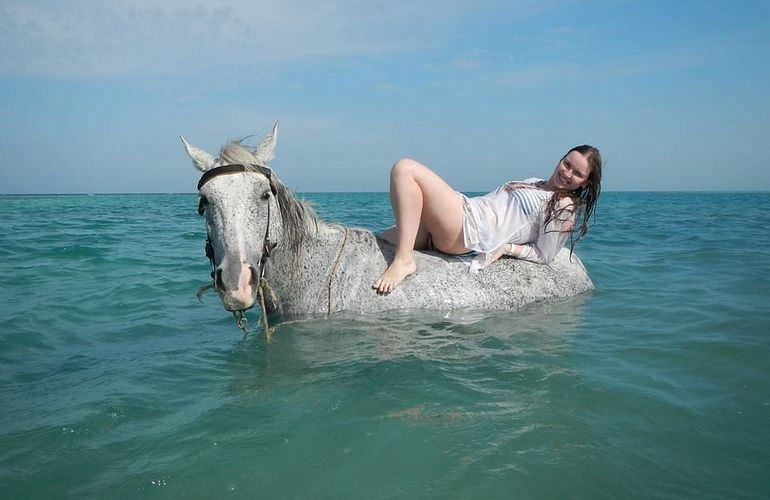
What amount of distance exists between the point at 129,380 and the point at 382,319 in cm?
202

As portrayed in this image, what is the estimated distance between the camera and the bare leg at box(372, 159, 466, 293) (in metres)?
4.59

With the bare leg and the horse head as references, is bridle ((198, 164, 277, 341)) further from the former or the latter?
the bare leg

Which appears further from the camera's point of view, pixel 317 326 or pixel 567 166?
pixel 567 166

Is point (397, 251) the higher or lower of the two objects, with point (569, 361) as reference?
higher

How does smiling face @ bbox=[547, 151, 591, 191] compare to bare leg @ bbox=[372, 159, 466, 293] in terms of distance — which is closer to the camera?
bare leg @ bbox=[372, 159, 466, 293]

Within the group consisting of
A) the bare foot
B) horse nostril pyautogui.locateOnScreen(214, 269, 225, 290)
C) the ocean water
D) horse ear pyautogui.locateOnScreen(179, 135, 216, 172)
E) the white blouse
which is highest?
horse ear pyautogui.locateOnScreen(179, 135, 216, 172)

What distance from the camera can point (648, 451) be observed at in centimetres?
245

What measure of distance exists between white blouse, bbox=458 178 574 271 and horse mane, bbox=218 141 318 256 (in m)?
1.47

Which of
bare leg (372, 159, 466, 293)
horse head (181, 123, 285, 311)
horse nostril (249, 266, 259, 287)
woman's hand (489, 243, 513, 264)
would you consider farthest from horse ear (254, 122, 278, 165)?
woman's hand (489, 243, 513, 264)

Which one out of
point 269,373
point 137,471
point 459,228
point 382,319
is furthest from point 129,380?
point 459,228

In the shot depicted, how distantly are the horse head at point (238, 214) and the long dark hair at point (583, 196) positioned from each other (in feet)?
8.36

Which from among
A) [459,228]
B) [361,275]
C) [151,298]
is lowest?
[151,298]

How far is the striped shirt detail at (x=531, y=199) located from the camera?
496cm

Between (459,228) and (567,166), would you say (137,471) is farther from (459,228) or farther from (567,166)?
(567,166)
